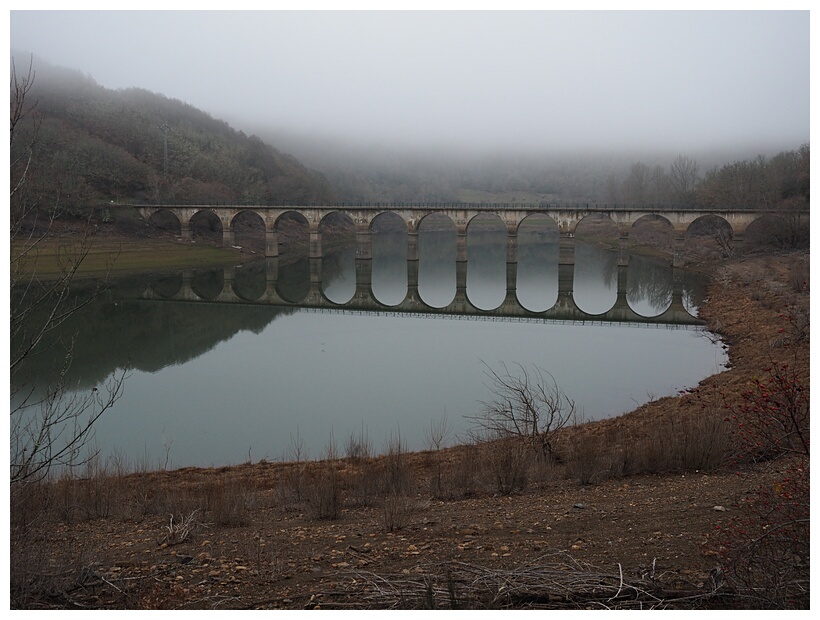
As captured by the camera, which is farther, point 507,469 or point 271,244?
point 271,244

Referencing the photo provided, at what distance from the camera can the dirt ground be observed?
15.5ft

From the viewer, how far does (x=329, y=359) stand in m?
21.9

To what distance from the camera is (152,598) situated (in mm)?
4805

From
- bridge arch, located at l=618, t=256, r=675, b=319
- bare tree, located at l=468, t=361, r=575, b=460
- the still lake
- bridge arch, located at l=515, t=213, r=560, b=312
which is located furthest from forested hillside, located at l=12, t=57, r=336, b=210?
bare tree, located at l=468, t=361, r=575, b=460

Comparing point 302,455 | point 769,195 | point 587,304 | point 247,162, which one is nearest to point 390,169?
point 247,162

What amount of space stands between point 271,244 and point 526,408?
5083cm

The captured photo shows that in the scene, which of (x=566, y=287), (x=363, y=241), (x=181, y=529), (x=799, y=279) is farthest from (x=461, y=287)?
(x=181, y=529)

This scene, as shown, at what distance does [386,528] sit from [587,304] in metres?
30.2

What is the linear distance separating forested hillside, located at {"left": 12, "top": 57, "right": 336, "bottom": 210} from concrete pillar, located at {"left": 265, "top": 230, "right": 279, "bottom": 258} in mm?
14808

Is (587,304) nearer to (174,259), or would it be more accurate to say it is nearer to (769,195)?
(769,195)

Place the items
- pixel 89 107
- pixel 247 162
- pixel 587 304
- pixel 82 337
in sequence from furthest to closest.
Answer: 1. pixel 247 162
2. pixel 89 107
3. pixel 587 304
4. pixel 82 337

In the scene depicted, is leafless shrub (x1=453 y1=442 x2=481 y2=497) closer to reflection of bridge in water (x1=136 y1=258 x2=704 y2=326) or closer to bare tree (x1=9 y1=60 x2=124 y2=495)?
bare tree (x1=9 y1=60 x2=124 y2=495)

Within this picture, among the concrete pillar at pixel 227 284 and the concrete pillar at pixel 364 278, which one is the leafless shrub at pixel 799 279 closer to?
the concrete pillar at pixel 364 278

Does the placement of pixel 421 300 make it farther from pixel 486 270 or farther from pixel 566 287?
pixel 486 270
